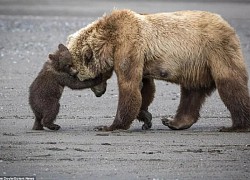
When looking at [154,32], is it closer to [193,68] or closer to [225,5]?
[193,68]

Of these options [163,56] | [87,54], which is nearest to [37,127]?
[87,54]

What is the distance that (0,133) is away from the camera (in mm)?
12234

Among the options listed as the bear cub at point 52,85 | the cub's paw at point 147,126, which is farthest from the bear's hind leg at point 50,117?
the cub's paw at point 147,126

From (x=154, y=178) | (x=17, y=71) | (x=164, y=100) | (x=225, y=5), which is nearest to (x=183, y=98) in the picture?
(x=164, y=100)

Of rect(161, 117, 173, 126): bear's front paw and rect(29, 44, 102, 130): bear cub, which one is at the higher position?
rect(29, 44, 102, 130): bear cub

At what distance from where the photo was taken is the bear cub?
12.6 m

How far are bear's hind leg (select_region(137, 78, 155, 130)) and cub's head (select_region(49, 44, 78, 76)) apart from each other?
886mm

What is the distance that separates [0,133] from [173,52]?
2.26 m

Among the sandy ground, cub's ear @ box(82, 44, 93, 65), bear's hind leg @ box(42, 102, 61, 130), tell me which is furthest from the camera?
cub's ear @ box(82, 44, 93, 65)

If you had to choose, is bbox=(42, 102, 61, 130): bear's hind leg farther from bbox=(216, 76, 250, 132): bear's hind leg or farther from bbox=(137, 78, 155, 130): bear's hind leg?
bbox=(216, 76, 250, 132): bear's hind leg

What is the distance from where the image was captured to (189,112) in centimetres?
1317

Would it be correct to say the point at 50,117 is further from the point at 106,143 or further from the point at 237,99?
the point at 237,99

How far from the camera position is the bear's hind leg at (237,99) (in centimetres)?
1255

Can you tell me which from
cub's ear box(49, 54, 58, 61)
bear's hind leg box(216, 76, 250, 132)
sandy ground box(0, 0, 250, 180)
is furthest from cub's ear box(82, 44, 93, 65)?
bear's hind leg box(216, 76, 250, 132)
